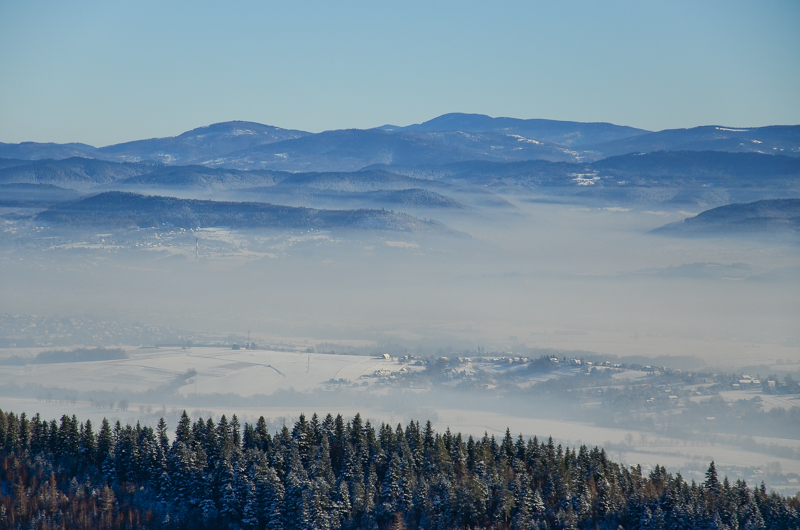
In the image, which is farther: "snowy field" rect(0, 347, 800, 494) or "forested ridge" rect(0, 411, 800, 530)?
"snowy field" rect(0, 347, 800, 494)

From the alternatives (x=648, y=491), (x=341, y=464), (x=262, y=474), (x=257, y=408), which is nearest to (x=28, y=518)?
(x=262, y=474)

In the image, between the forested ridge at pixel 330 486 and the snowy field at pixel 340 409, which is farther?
the snowy field at pixel 340 409

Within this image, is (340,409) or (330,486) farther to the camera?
(340,409)

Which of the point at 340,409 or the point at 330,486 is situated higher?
the point at 330,486

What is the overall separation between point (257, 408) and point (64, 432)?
75.4 meters

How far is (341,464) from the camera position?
83.6 m

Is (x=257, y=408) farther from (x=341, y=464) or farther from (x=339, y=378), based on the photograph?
(x=341, y=464)

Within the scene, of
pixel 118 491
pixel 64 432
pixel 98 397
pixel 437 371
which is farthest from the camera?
pixel 437 371

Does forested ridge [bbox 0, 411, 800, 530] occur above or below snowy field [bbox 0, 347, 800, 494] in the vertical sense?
above

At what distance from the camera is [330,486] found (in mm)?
76562

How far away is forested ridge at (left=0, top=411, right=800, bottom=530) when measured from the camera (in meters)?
74.8

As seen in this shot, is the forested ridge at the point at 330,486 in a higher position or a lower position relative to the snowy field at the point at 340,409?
higher

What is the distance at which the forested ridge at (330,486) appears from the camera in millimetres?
74812

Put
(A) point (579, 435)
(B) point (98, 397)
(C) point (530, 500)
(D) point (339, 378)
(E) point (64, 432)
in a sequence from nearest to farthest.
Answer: (C) point (530, 500)
(E) point (64, 432)
(A) point (579, 435)
(B) point (98, 397)
(D) point (339, 378)
